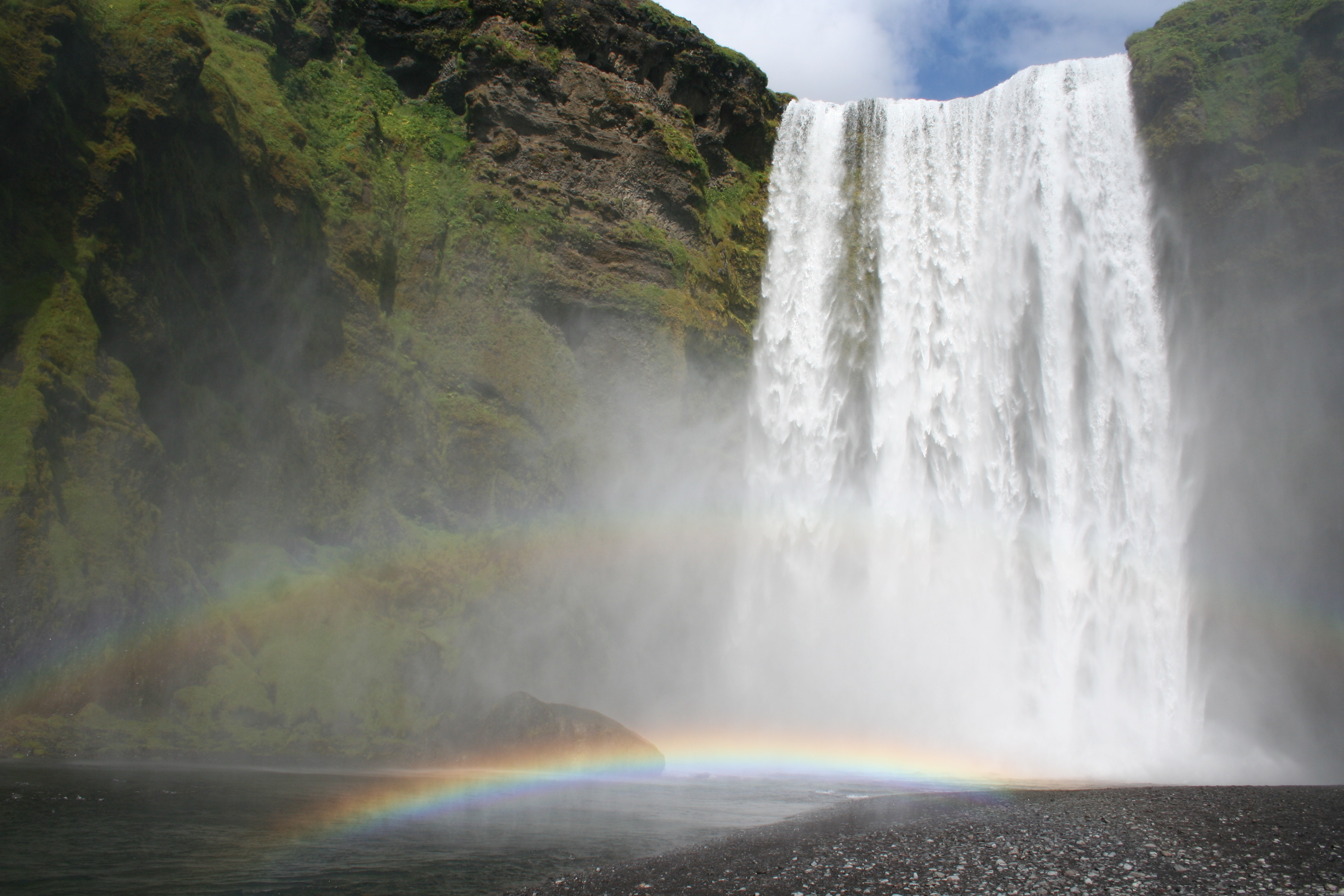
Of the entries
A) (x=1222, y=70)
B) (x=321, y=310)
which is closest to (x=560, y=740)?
(x=321, y=310)

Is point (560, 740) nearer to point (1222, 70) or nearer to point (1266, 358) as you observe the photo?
point (1266, 358)

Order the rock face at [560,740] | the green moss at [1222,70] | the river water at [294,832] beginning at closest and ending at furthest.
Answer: the river water at [294,832] < the rock face at [560,740] < the green moss at [1222,70]

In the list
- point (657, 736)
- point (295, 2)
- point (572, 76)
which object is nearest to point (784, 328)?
point (572, 76)

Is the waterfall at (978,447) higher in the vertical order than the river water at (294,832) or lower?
higher

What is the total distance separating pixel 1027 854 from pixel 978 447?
16.5 meters

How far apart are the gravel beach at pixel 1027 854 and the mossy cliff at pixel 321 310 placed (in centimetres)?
975

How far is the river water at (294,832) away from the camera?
6.46m

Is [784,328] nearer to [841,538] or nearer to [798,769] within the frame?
[841,538]

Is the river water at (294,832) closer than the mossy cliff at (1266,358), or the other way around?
the river water at (294,832)

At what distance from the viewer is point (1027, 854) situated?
6941 mm

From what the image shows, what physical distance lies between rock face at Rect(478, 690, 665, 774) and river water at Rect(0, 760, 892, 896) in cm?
248

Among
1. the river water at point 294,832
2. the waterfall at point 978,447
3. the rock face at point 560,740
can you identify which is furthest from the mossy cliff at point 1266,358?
the rock face at point 560,740

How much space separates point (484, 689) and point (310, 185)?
11904 mm

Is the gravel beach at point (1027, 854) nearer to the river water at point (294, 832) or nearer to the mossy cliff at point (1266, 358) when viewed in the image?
the river water at point (294, 832)
